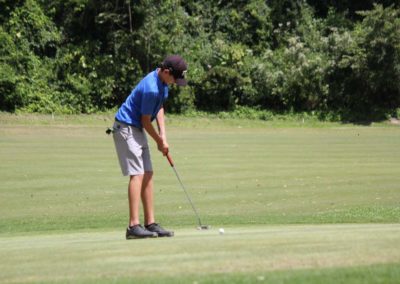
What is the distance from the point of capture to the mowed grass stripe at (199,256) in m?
5.91

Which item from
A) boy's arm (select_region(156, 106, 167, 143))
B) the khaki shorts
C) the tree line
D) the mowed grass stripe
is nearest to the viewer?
the mowed grass stripe

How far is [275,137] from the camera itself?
31469mm

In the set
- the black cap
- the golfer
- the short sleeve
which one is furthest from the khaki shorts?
the black cap

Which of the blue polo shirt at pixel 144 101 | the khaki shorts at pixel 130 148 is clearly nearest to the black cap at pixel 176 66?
the blue polo shirt at pixel 144 101

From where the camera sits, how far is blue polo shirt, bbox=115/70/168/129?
8609 mm

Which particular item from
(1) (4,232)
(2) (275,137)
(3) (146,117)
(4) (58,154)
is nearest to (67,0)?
(2) (275,137)

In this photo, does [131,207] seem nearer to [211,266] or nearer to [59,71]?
[211,266]

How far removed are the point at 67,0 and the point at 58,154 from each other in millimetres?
19620

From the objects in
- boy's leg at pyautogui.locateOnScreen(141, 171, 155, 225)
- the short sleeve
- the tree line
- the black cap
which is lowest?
the tree line

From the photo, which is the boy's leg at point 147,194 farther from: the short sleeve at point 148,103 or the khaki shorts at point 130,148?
the short sleeve at point 148,103

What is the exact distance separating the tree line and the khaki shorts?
3002cm

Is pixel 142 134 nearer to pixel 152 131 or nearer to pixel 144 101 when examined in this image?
pixel 152 131

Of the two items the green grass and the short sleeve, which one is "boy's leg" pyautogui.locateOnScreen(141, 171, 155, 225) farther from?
the short sleeve

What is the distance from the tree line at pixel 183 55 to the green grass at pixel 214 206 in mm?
3990
